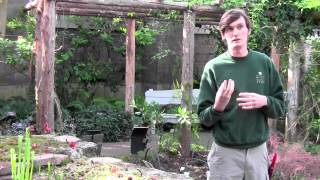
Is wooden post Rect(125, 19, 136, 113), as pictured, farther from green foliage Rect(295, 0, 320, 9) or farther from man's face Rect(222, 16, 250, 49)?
man's face Rect(222, 16, 250, 49)

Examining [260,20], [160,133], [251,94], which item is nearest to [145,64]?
[160,133]

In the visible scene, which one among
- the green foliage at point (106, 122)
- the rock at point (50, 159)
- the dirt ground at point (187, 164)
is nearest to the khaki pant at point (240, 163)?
the rock at point (50, 159)

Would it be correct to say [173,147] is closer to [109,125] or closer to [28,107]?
[109,125]

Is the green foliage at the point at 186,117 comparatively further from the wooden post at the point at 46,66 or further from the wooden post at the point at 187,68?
the wooden post at the point at 46,66

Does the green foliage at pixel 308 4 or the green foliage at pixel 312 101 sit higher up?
the green foliage at pixel 308 4

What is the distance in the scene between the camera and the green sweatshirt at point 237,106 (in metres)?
2.95

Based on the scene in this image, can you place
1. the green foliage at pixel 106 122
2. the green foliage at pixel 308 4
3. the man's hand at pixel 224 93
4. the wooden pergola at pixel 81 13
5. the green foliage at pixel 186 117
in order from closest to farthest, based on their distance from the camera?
the man's hand at pixel 224 93 → the green foliage at pixel 308 4 → the wooden pergola at pixel 81 13 → the green foliage at pixel 186 117 → the green foliage at pixel 106 122

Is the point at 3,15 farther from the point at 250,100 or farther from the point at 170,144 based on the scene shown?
the point at 250,100

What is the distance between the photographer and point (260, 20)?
27.7 ft

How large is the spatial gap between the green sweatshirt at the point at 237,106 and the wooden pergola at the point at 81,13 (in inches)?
197

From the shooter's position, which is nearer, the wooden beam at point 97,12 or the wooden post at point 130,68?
the wooden beam at point 97,12

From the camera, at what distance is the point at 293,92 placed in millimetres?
9445

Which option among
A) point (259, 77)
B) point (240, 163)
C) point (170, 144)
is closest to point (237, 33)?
point (259, 77)

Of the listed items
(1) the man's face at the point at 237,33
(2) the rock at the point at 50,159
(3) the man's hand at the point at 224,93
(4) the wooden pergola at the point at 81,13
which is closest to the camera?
(3) the man's hand at the point at 224,93
